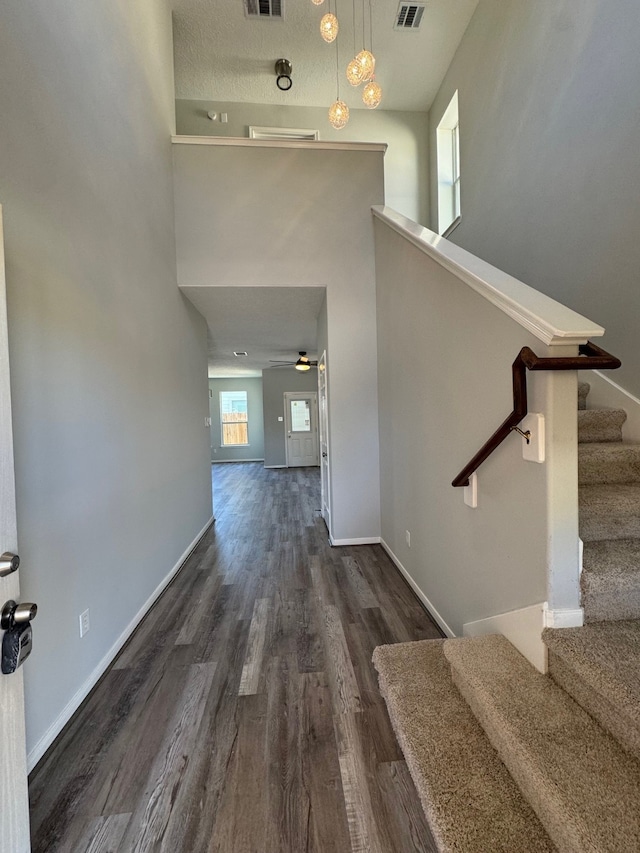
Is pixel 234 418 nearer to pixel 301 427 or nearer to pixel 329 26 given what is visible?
pixel 301 427

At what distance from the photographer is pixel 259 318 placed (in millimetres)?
4484

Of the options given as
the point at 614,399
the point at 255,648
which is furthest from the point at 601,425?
the point at 255,648

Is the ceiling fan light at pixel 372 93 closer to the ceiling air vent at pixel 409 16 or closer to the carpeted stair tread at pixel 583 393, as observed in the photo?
the ceiling air vent at pixel 409 16

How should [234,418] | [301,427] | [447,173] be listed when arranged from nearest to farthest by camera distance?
1. [447,173]
2. [301,427]
3. [234,418]

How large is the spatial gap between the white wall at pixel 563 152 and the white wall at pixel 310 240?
120 cm

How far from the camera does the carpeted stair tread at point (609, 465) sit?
179 cm

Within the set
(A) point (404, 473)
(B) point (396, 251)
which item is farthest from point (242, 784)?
(B) point (396, 251)

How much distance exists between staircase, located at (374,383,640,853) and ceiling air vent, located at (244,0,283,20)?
539 centimetres

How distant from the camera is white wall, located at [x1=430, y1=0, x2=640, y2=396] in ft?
6.74

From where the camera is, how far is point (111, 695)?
172 centimetres

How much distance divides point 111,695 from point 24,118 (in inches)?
101

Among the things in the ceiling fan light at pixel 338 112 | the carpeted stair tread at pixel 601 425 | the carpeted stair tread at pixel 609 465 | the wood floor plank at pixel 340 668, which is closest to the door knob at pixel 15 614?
the wood floor plank at pixel 340 668

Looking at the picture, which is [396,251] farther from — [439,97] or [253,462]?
[253,462]

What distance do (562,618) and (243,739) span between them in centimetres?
135
